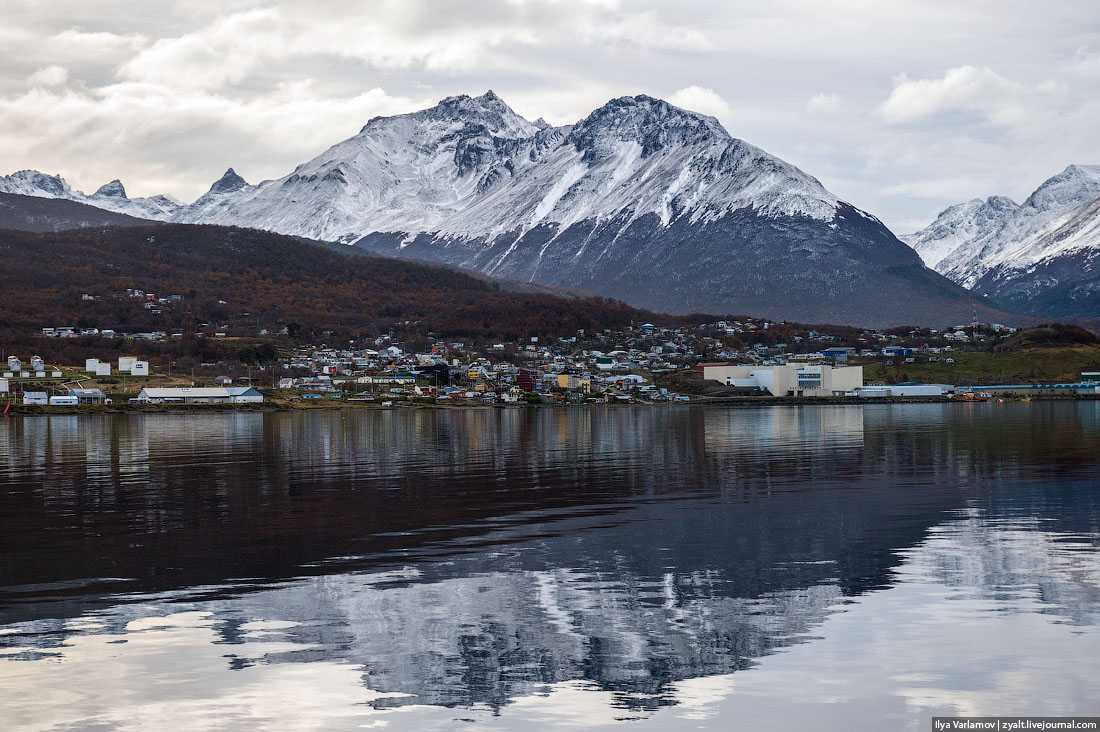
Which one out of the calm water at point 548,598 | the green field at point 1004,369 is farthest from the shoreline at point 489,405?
the calm water at point 548,598

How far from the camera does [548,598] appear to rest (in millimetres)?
25312

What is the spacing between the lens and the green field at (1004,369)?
611ft

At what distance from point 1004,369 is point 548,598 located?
18239 centimetres

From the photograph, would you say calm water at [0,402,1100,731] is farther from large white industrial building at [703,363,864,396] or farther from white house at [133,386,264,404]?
large white industrial building at [703,363,864,396]

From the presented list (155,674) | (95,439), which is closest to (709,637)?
(155,674)

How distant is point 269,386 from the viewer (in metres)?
167

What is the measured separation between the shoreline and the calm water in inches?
3359

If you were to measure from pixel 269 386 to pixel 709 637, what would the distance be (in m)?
152

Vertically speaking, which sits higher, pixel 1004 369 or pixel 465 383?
pixel 465 383

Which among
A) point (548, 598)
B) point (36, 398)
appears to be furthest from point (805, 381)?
point (548, 598)

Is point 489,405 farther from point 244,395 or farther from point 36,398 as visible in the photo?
point 36,398

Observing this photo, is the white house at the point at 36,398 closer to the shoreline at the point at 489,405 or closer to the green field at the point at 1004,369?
the shoreline at the point at 489,405

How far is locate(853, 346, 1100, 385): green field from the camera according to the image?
18625 centimetres

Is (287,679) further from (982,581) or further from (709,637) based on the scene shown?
(982,581)
